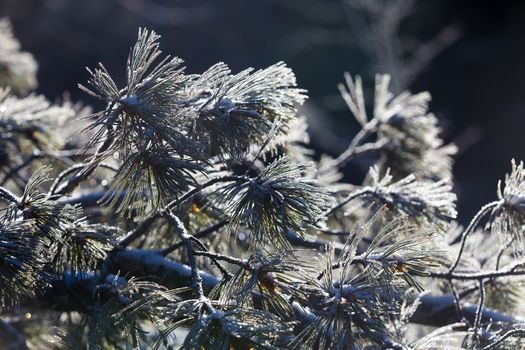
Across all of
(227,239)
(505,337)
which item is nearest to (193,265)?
(227,239)

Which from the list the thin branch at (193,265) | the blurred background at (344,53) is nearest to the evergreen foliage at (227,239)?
the thin branch at (193,265)

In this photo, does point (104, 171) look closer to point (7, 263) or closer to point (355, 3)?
point (7, 263)

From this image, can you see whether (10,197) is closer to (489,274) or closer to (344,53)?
(489,274)

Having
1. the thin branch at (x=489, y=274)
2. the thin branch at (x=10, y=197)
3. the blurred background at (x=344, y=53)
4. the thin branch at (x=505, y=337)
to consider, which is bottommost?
the thin branch at (x=505, y=337)

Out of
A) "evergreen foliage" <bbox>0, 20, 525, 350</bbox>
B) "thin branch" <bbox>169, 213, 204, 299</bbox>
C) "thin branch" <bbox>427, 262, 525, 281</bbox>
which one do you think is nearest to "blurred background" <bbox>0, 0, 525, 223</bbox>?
"thin branch" <bbox>427, 262, 525, 281</bbox>

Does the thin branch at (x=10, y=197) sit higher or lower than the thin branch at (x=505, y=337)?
higher

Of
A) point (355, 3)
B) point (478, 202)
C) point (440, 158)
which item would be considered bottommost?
point (478, 202)

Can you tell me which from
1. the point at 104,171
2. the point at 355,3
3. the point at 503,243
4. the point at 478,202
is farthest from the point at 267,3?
the point at 503,243

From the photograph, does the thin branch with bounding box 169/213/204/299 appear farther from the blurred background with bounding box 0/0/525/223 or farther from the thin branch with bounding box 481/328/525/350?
the blurred background with bounding box 0/0/525/223

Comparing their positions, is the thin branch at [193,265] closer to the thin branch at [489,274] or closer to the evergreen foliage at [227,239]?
the evergreen foliage at [227,239]
